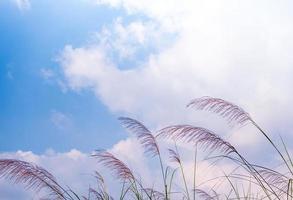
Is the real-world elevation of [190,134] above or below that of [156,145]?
below

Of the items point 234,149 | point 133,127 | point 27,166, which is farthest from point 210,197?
point 27,166

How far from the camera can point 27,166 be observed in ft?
12.9

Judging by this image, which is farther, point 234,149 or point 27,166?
point 27,166

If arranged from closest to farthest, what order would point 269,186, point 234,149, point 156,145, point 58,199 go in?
1. point 234,149
2. point 269,186
3. point 58,199
4. point 156,145

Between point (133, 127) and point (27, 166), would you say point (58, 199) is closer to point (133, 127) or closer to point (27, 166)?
point (27, 166)

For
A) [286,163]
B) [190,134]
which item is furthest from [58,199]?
[286,163]

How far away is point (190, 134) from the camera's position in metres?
3.71

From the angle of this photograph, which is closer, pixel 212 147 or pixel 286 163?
pixel 212 147

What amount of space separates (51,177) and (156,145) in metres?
1.21

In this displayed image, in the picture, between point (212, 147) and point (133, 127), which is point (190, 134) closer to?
point (212, 147)

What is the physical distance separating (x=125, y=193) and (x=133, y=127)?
671 millimetres

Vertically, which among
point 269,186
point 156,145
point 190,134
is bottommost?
point 269,186

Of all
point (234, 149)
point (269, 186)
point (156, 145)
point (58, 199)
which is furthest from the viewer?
point (156, 145)

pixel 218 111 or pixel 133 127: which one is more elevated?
pixel 133 127
